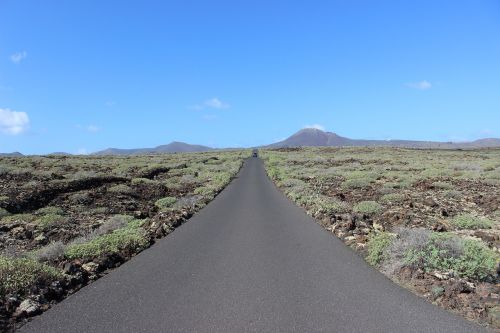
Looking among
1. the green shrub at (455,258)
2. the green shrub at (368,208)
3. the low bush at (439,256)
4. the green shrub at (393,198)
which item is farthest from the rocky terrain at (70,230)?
the green shrub at (393,198)

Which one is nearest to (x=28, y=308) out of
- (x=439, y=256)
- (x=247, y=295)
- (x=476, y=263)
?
(x=247, y=295)

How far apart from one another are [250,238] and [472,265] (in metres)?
6.30

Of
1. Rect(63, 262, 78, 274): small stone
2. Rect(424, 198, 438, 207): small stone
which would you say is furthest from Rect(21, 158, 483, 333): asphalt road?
Rect(424, 198, 438, 207): small stone

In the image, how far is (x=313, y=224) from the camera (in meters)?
15.4

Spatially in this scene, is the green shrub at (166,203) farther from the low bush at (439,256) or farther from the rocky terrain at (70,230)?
the low bush at (439,256)

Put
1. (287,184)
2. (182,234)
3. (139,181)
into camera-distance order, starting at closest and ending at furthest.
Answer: (182,234)
(287,184)
(139,181)

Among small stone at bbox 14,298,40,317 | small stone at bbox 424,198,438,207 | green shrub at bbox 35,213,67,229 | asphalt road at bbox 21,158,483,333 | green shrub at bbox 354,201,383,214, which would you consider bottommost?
green shrub at bbox 35,213,67,229

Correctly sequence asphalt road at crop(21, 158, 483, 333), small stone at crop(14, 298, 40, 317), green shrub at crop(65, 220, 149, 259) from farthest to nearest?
1. green shrub at crop(65, 220, 149, 259)
2. small stone at crop(14, 298, 40, 317)
3. asphalt road at crop(21, 158, 483, 333)

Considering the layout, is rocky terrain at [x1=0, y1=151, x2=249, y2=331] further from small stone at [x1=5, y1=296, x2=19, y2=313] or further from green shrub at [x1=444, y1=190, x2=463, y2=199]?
green shrub at [x1=444, y1=190, x2=463, y2=199]

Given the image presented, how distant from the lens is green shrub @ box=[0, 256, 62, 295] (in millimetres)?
7645

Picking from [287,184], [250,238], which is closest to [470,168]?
[287,184]

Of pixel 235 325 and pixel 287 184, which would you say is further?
pixel 287 184

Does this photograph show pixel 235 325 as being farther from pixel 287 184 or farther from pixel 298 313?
pixel 287 184

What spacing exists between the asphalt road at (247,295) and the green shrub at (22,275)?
755 mm
